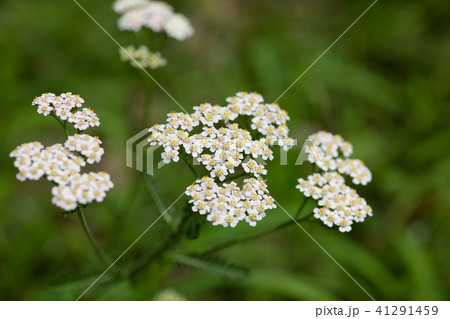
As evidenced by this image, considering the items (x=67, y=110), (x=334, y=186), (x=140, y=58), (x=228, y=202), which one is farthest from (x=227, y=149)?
(x=140, y=58)

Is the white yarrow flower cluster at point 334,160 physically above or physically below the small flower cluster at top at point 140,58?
below

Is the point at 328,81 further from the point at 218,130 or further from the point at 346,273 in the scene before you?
the point at 218,130

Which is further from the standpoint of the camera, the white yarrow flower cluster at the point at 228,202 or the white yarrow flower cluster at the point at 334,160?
the white yarrow flower cluster at the point at 334,160

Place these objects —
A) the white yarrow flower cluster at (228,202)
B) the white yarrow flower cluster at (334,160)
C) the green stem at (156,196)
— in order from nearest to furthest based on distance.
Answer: the white yarrow flower cluster at (228,202) → the green stem at (156,196) → the white yarrow flower cluster at (334,160)

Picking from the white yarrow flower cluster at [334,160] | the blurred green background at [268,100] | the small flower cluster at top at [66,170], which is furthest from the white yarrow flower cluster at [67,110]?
the white yarrow flower cluster at [334,160]

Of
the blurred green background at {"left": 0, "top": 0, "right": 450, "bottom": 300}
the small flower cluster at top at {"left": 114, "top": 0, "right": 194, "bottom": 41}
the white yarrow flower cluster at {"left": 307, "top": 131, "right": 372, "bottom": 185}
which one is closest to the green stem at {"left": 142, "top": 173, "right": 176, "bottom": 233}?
the blurred green background at {"left": 0, "top": 0, "right": 450, "bottom": 300}
